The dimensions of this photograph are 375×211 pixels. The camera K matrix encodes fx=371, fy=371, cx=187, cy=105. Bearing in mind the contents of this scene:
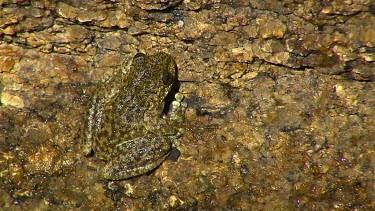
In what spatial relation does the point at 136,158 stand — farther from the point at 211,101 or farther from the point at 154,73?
the point at 211,101

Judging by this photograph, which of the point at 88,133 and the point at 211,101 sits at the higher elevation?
the point at 211,101

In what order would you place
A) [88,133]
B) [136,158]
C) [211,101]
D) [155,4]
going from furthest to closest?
[211,101], [88,133], [136,158], [155,4]

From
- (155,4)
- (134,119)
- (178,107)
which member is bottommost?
(134,119)

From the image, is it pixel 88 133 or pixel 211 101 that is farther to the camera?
pixel 211 101

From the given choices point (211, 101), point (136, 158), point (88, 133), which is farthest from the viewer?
point (211, 101)

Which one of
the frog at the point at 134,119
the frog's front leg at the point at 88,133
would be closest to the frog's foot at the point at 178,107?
the frog at the point at 134,119

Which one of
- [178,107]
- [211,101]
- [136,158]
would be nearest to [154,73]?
[178,107]

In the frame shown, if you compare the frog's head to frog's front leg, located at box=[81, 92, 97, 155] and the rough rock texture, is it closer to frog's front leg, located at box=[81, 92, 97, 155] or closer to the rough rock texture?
the rough rock texture

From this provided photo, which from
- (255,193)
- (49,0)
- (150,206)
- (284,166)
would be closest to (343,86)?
(284,166)
